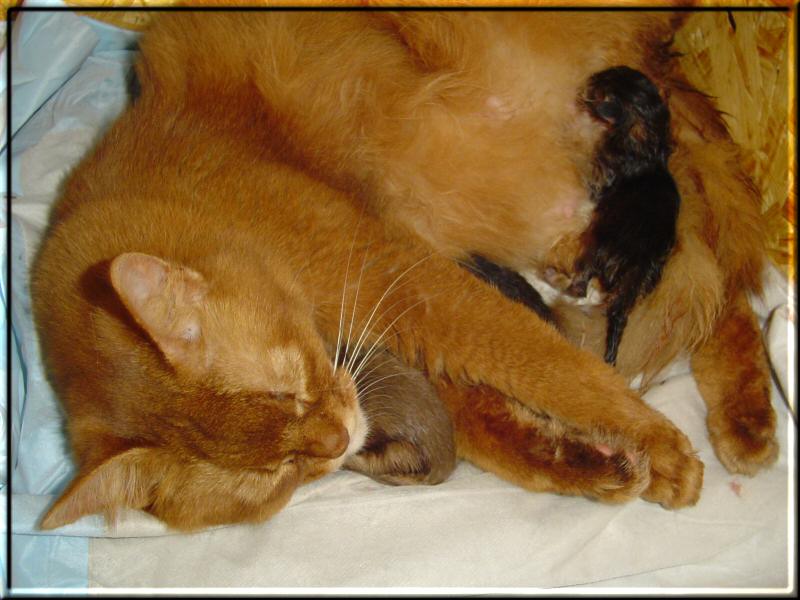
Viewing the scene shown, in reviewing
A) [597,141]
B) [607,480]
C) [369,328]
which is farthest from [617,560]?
[597,141]

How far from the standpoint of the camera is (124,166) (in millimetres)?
1657

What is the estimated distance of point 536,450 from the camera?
5.51 ft

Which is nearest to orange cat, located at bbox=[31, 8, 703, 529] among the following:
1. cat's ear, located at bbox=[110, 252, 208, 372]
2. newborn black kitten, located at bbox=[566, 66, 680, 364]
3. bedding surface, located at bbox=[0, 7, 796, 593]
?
cat's ear, located at bbox=[110, 252, 208, 372]

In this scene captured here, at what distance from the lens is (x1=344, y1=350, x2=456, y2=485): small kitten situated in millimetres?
1665

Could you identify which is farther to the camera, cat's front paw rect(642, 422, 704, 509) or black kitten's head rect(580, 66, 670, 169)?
black kitten's head rect(580, 66, 670, 169)

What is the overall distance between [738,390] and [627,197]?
60 centimetres

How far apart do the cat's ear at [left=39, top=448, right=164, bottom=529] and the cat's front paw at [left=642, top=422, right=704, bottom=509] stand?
3.69 feet

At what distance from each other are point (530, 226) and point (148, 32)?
1256mm

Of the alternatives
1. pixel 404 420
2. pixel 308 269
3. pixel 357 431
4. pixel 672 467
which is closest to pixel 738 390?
pixel 672 467

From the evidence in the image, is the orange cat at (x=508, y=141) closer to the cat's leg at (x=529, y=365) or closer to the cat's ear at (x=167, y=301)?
the cat's leg at (x=529, y=365)

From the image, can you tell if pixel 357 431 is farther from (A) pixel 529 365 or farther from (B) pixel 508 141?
(B) pixel 508 141

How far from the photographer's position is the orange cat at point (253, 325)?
134cm

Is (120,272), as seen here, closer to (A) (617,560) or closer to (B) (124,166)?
(B) (124,166)

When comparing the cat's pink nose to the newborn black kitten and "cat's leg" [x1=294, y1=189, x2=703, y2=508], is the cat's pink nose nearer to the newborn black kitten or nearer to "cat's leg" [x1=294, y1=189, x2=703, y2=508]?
"cat's leg" [x1=294, y1=189, x2=703, y2=508]
